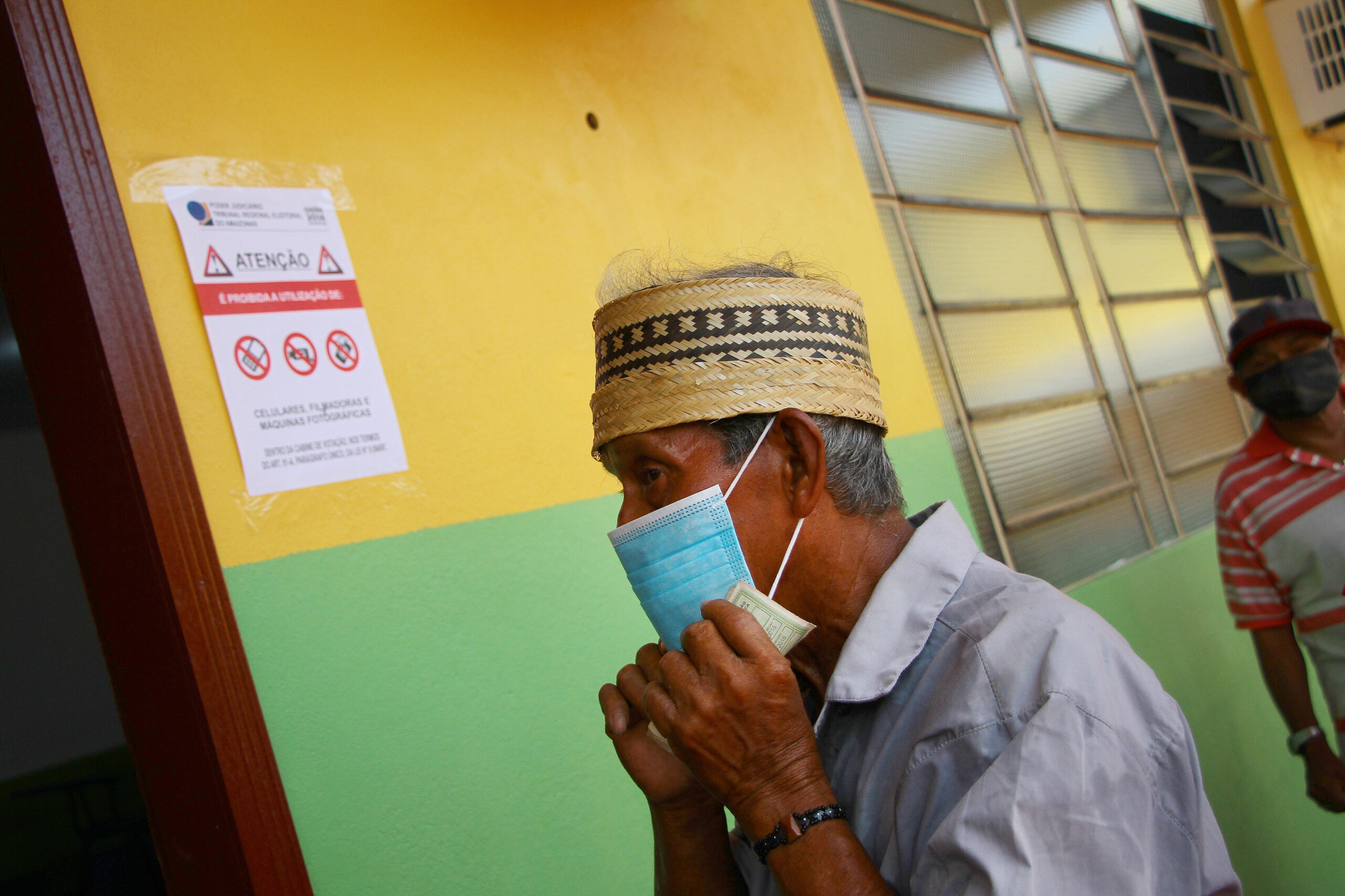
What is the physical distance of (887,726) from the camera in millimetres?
1187

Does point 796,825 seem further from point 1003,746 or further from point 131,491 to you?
point 131,491

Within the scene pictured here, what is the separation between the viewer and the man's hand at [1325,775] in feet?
8.58

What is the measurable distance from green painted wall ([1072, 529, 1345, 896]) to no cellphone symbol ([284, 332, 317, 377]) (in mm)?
2661

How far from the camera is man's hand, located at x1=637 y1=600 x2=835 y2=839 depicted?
1.10 m

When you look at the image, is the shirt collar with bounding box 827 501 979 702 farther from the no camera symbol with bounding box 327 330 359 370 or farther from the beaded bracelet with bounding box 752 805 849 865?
the no camera symbol with bounding box 327 330 359 370

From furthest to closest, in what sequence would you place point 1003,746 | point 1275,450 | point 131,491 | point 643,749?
point 1275,450 < point 131,491 < point 643,749 < point 1003,746

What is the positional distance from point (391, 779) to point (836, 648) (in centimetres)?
92

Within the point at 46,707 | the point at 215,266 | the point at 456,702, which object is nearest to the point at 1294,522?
the point at 456,702

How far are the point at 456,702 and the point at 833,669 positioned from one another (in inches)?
33.4

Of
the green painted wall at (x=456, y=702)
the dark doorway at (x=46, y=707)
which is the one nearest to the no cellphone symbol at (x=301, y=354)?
the green painted wall at (x=456, y=702)

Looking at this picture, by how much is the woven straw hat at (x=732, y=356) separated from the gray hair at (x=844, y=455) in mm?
26

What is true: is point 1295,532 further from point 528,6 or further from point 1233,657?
point 528,6

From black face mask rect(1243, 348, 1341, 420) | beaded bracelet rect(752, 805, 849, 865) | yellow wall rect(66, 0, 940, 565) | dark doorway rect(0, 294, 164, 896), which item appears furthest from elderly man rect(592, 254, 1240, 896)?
dark doorway rect(0, 294, 164, 896)

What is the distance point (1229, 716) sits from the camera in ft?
11.4
